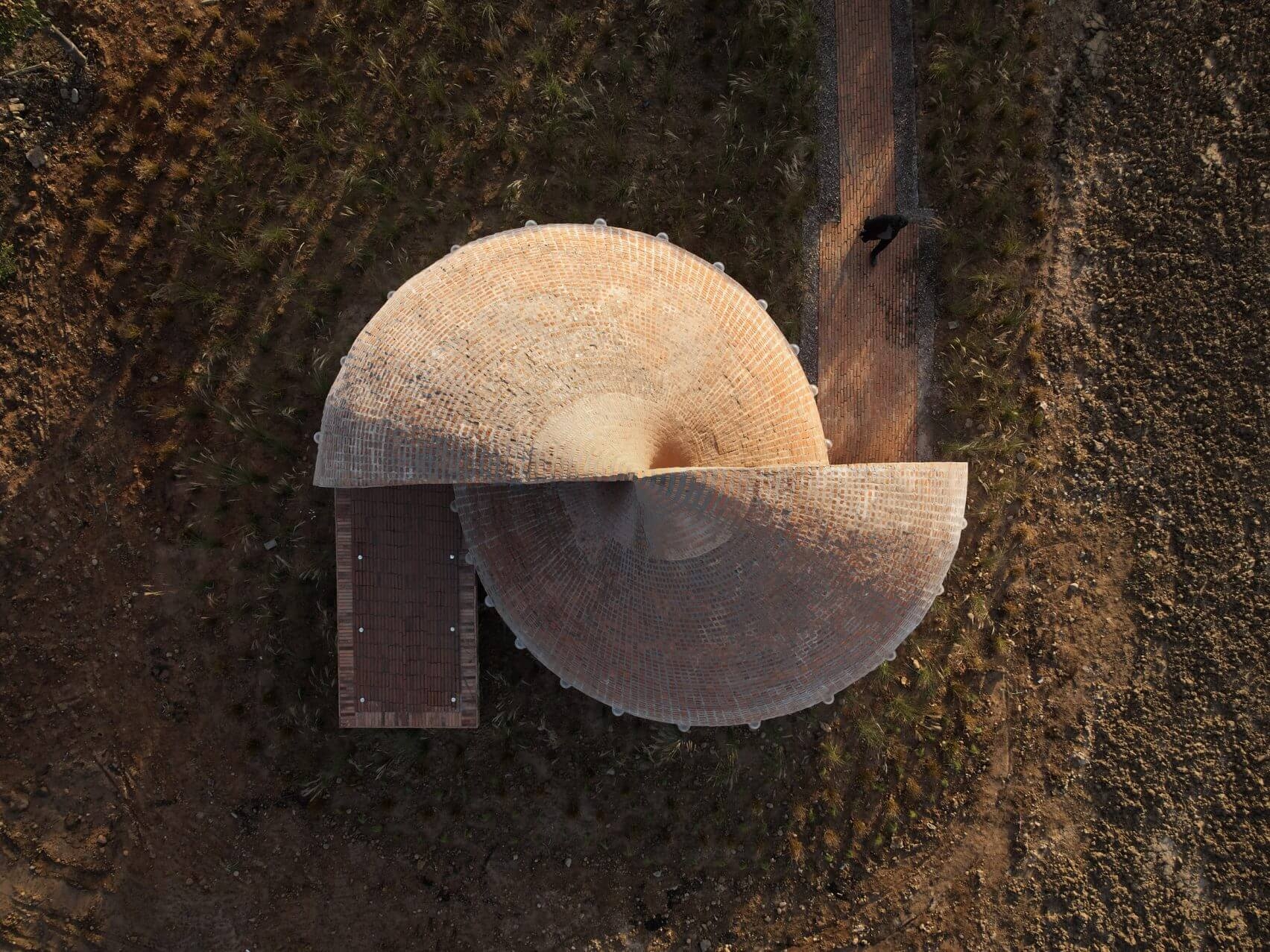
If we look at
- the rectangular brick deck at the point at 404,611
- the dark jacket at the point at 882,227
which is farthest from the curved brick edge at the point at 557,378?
the dark jacket at the point at 882,227

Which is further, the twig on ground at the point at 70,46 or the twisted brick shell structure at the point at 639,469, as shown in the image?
the twig on ground at the point at 70,46

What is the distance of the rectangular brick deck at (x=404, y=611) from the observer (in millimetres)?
10062

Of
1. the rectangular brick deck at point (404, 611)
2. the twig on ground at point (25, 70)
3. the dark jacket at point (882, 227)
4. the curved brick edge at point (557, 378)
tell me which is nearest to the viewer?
the curved brick edge at point (557, 378)

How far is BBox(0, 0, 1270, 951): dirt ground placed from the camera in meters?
11.3

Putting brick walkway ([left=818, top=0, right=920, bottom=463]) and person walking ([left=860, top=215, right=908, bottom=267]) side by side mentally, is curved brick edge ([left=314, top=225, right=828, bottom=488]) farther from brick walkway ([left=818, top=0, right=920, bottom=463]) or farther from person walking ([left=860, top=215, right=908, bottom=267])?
person walking ([left=860, top=215, right=908, bottom=267])

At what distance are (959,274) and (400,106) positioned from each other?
928 cm

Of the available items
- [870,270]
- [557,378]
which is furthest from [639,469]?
[870,270]

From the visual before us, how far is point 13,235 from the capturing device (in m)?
11.5

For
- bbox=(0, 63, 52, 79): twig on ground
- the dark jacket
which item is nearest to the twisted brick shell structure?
the dark jacket

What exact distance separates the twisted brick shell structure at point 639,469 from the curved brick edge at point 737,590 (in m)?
0.03

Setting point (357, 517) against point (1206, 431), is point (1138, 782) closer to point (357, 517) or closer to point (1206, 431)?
point (1206, 431)

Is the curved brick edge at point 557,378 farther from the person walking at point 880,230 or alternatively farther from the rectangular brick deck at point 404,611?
the person walking at point 880,230

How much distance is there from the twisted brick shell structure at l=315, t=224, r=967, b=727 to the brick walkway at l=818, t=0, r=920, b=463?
2452 millimetres

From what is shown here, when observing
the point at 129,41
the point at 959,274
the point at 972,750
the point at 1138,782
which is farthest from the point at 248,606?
the point at 1138,782
